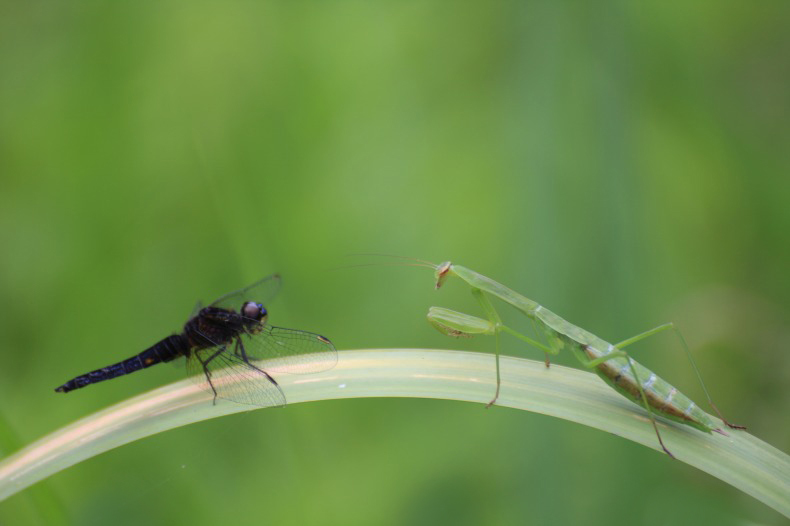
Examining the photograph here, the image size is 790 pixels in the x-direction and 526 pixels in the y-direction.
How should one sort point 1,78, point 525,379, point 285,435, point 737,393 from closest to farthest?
point 525,379
point 285,435
point 737,393
point 1,78

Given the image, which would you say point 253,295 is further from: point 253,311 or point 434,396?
point 434,396

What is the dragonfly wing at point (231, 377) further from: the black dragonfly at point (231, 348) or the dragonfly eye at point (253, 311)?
the dragonfly eye at point (253, 311)

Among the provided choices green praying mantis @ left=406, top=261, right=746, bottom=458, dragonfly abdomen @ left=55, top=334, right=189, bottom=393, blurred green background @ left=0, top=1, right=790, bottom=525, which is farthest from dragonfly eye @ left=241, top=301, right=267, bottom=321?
green praying mantis @ left=406, top=261, right=746, bottom=458

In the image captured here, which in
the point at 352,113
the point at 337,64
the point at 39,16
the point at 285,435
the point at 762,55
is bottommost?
the point at 285,435

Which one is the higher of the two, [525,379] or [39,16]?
[39,16]

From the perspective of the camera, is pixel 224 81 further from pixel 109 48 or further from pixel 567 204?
pixel 567 204

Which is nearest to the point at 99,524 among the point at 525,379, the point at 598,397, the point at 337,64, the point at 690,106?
the point at 525,379

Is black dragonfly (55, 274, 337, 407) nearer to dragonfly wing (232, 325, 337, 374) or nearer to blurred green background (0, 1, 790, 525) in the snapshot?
dragonfly wing (232, 325, 337, 374)
